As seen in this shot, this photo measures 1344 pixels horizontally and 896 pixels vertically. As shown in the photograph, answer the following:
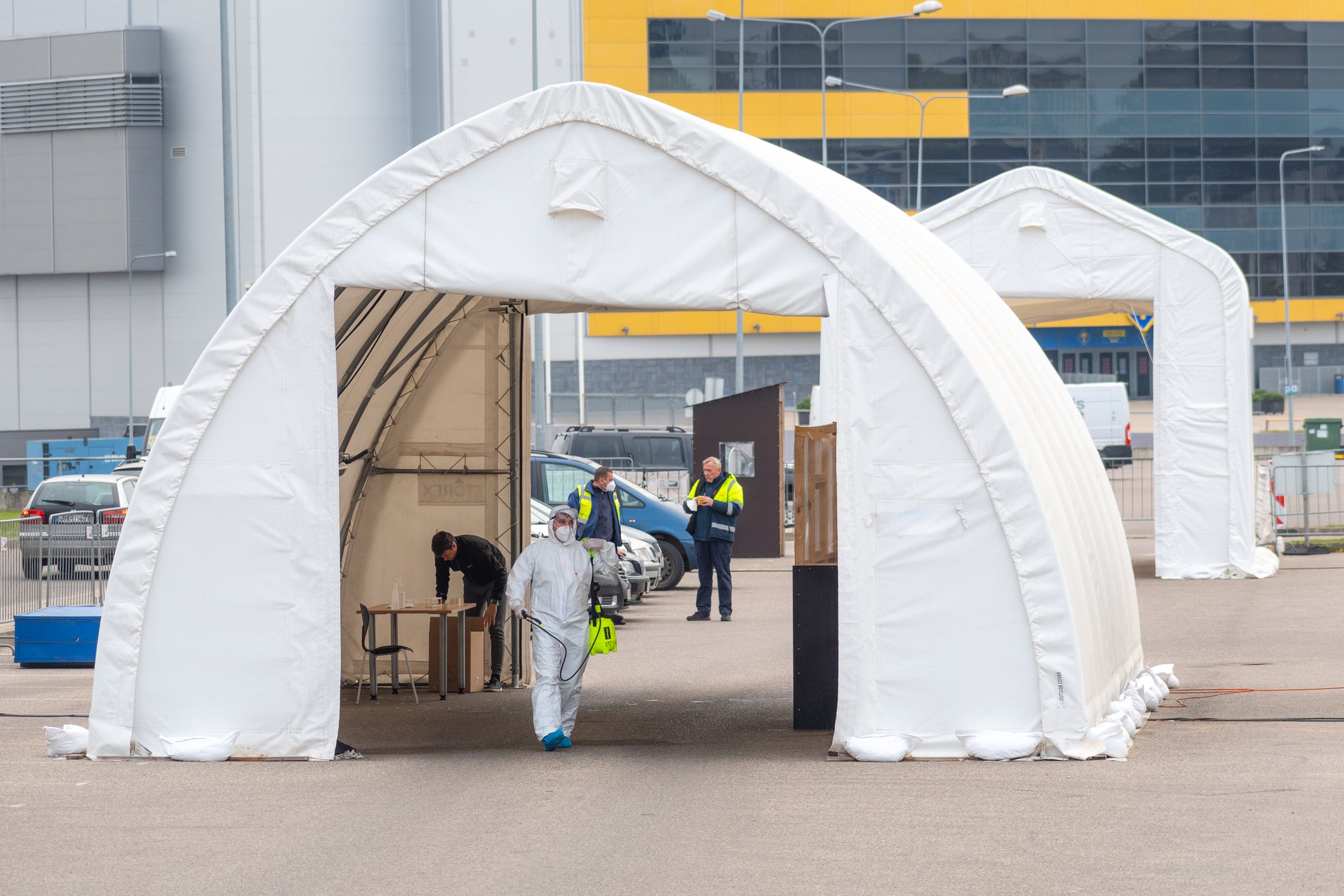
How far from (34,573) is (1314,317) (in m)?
56.3

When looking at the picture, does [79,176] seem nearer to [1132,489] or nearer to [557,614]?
[1132,489]

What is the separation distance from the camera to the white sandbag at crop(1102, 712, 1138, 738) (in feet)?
31.6

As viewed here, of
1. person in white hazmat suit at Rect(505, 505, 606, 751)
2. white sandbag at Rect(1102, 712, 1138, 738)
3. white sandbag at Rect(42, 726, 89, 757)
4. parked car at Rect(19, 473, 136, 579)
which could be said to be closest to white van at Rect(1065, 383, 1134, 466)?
parked car at Rect(19, 473, 136, 579)

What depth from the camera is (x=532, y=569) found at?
10414mm

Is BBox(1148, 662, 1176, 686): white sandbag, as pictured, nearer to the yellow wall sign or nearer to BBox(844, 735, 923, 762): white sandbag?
BBox(844, 735, 923, 762): white sandbag

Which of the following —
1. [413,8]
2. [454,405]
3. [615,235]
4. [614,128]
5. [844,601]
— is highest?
[413,8]

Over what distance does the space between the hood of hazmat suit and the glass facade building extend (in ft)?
167

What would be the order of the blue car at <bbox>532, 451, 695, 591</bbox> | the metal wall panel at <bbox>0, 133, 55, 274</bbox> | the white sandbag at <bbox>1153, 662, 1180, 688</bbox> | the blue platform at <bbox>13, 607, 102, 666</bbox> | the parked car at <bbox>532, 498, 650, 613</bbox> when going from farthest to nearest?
the metal wall panel at <bbox>0, 133, 55, 274</bbox> → the blue car at <bbox>532, 451, 695, 591</bbox> → the parked car at <bbox>532, 498, 650, 613</bbox> → the blue platform at <bbox>13, 607, 102, 666</bbox> → the white sandbag at <bbox>1153, 662, 1180, 688</bbox>

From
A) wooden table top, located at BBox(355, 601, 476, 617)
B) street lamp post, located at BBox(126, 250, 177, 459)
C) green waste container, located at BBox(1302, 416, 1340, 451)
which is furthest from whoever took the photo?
street lamp post, located at BBox(126, 250, 177, 459)

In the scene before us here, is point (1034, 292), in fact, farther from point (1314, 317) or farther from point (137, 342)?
point (1314, 317)

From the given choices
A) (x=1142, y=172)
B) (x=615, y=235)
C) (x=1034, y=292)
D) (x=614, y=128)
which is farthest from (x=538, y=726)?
(x=1142, y=172)

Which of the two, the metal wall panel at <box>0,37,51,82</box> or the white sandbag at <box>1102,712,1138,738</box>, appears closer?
the white sandbag at <box>1102,712,1138,738</box>

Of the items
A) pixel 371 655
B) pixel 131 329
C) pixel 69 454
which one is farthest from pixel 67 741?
pixel 131 329

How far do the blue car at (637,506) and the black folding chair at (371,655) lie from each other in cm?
755
